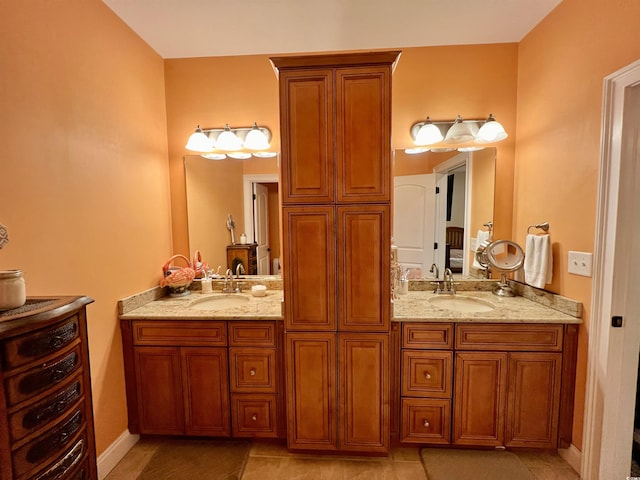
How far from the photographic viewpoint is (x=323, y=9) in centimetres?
187

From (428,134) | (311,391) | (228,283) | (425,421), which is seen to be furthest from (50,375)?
(428,134)

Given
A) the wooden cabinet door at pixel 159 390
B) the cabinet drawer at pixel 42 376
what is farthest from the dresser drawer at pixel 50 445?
the wooden cabinet door at pixel 159 390

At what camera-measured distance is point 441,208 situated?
2342 millimetres

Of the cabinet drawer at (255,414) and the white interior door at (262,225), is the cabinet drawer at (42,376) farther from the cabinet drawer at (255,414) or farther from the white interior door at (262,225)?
the white interior door at (262,225)

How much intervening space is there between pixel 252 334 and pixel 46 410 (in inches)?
37.9

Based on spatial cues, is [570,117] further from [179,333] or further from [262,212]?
[179,333]

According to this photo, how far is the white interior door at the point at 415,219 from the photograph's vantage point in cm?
233

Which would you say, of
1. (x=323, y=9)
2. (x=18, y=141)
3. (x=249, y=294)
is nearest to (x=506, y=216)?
(x=323, y=9)

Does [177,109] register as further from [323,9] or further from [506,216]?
→ [506,216]

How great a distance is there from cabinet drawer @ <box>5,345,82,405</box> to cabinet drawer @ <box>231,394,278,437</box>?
3.18 ft

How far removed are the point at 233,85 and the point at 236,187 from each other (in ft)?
2.65

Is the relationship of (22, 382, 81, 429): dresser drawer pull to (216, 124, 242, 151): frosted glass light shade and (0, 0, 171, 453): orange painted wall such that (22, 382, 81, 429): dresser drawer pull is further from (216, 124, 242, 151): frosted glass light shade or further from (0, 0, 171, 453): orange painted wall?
(216, 124, 242, 151): frosted glass light shade

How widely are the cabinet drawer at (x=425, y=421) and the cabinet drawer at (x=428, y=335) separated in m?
0.35

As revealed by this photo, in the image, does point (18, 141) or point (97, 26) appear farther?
point (97, 26)
